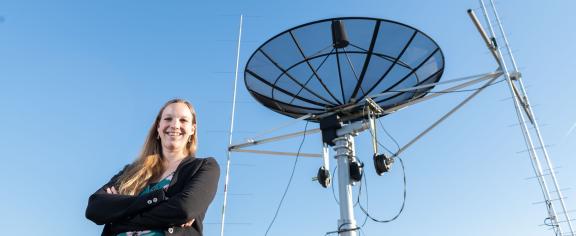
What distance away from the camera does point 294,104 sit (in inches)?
442

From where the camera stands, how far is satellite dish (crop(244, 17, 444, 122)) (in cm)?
1009

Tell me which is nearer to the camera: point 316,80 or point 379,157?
point 379,157

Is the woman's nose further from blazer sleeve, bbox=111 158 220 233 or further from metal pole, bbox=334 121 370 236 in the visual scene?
metal pole, bbox=334 121 370 236

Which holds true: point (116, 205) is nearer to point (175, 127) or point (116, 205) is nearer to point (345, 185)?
point (175, 127)

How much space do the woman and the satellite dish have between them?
6783mm

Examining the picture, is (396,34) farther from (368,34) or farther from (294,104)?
(294,104)

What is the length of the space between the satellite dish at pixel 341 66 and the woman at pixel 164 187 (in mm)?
6783

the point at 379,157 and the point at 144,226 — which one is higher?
the point at 379,157

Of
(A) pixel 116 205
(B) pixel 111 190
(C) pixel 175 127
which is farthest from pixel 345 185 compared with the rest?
(A) pixel 116 205

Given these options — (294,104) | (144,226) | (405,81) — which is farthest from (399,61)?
(144,226)

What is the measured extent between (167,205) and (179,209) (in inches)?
3.0

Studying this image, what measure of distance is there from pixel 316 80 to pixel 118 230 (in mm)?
8565

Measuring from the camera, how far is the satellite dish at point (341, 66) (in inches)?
397

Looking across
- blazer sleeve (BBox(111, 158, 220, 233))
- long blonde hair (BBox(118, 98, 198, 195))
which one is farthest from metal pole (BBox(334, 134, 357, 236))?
blazer sleeve (BBox(111, 158, 220, 233))
